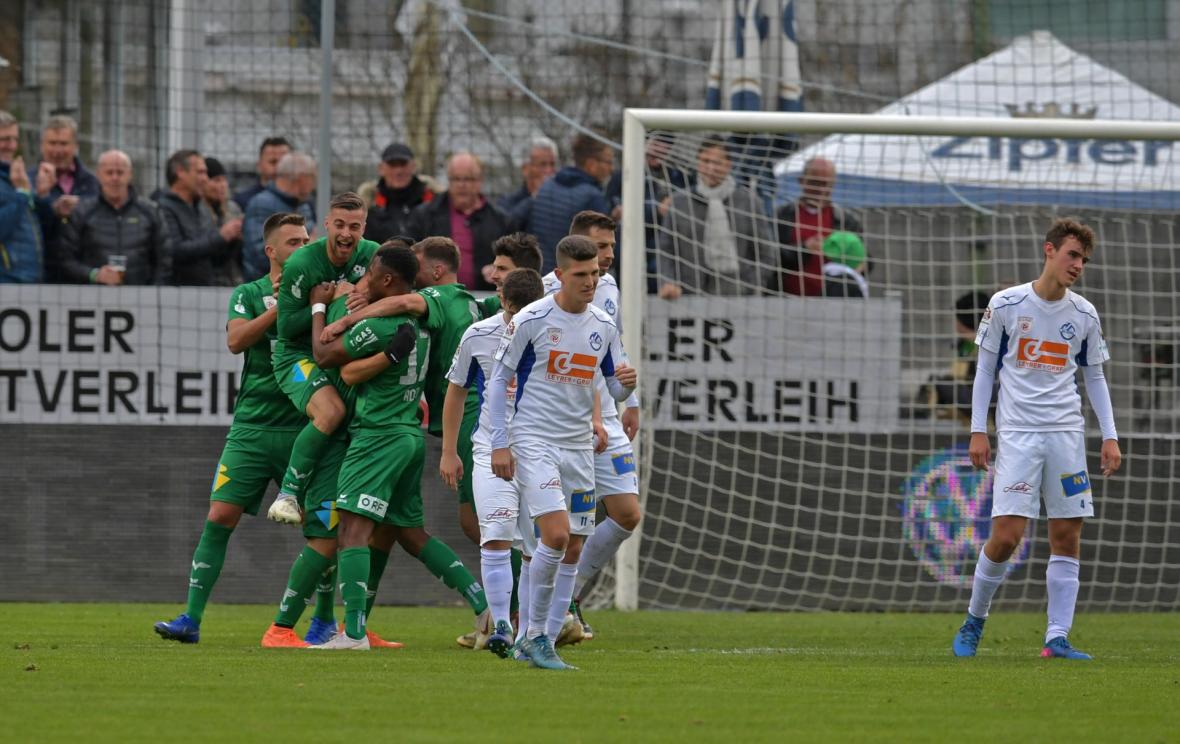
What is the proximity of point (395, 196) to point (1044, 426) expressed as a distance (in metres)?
5.98

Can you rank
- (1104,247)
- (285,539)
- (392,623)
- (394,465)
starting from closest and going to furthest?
(394,465) < (392,623) < (285,539) < (1104,247)

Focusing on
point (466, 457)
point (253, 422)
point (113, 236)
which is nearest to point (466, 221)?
point (113, 236)

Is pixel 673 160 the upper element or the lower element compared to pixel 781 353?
upper

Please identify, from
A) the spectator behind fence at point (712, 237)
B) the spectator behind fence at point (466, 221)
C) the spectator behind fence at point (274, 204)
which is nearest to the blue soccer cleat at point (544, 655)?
the spectator behind fence at point (712, 237)

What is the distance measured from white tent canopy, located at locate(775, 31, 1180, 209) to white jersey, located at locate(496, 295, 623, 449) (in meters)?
5.69

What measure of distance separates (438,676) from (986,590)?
3115 millimetres

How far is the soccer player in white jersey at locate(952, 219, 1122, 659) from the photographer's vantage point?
9.55 m

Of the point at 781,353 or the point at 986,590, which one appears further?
the point at 781,353

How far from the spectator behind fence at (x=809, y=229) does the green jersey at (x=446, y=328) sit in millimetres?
4349

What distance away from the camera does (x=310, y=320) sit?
32.0 feet

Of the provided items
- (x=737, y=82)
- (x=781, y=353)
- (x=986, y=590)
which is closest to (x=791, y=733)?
(x=986, y=590)

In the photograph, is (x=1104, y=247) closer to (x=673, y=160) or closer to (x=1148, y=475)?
(x=1148, y=475)

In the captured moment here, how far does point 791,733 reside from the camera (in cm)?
646

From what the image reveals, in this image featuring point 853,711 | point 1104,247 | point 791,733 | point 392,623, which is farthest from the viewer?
point 1104,247
